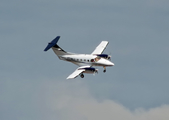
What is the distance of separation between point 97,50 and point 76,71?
16322 mm

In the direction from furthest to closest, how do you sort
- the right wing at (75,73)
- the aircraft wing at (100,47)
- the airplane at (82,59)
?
the aircraft wing at (100,47) < the airplane at (82,59) < the right wing at (75,73)

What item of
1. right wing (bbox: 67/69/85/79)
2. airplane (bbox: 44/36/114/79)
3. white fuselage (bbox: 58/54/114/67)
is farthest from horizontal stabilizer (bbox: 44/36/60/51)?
right wing (bbox: 67/69/85/79)

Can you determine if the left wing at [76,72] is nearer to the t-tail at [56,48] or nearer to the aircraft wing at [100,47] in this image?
the t-tail at [56,48]

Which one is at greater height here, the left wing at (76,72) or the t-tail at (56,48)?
the t-tail at (56,48)

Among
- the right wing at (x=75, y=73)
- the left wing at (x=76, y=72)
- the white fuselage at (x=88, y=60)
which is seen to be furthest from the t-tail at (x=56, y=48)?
the right wing at (x=75, y=73)

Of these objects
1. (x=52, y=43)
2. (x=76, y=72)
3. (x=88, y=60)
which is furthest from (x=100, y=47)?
(x=76, y=72)

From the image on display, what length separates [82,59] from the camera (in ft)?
437

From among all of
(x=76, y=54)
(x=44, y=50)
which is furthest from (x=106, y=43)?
(x=44, y=50)

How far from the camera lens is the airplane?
127938 millimetres

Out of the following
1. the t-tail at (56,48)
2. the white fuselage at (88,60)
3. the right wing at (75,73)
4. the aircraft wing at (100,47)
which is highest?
the aircraft wing at (100,47)

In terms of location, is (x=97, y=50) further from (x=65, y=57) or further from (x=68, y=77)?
(x=68, y=77)

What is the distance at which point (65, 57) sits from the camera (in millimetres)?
136125

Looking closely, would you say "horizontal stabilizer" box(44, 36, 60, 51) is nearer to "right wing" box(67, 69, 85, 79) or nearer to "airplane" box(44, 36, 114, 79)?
"airplane" box(44, 36, 114, 79)

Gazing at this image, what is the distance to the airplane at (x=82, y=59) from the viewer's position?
128 m
